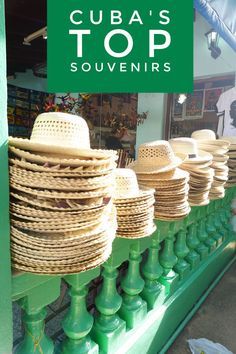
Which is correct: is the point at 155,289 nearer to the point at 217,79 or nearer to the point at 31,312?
the point at 31,312

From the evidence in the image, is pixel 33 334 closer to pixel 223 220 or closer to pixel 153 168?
pixel 153 168

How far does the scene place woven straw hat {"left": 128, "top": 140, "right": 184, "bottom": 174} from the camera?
1490mm

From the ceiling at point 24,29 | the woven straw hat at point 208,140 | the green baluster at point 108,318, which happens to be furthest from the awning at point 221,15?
the ceiling at point 24,29

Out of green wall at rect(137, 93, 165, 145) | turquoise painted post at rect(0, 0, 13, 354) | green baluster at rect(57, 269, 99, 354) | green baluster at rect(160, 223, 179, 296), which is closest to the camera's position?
turquoise painted post at rect(0, 0, 13, 354)

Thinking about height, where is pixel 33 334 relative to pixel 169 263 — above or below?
above

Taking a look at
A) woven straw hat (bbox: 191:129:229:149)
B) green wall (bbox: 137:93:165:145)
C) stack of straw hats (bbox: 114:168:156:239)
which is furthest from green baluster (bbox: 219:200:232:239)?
green wall (bbox: 137:93:165:145)

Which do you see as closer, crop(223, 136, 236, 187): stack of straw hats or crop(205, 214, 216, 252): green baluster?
crop(205, 214, 216, 252): green baluster

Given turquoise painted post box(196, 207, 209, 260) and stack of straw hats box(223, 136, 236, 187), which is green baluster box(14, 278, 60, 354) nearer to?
turquoise painted post box(196, 207, 209, 260)

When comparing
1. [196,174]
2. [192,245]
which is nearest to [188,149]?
[196,174]

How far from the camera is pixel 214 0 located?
1.93 m

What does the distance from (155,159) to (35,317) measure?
906 millimetres

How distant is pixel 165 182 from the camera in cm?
145

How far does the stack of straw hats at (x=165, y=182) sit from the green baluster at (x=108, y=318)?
371 millimetres

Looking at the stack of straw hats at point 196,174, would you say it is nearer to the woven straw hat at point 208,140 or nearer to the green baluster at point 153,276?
the green baluster at point 153,276
